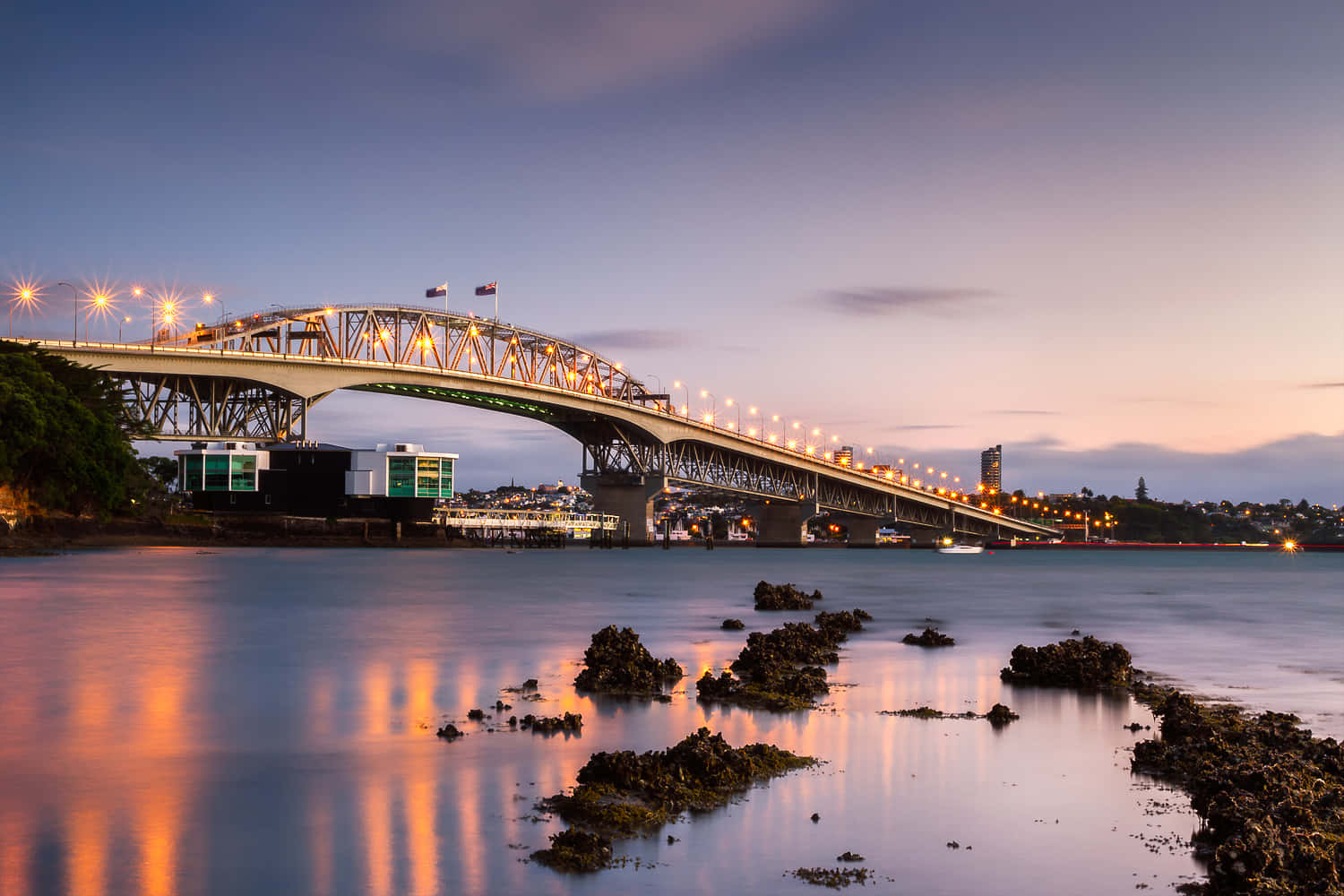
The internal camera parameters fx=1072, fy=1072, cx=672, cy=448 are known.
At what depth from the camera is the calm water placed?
7.94 m

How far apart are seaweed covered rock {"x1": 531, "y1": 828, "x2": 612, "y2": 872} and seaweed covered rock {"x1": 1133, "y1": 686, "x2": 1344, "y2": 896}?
4.42 metres

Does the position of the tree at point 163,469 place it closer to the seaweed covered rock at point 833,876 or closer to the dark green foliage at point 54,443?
the dark green foliage at point 54,443

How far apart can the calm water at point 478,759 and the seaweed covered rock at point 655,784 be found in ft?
0.94

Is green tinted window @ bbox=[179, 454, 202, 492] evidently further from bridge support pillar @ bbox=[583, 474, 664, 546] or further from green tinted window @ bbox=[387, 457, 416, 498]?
bridge support pillar @ bbox=[583, 474, 664, 546]

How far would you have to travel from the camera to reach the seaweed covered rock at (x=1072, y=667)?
18000 millimetres

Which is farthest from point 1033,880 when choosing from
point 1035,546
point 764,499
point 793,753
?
point 1035,546

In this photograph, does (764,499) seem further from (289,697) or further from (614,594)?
(289,697)

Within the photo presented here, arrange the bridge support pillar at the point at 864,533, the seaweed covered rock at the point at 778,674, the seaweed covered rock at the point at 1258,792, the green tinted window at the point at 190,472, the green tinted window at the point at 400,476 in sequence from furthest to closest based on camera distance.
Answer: the bridge support pillar at the point at 864,533, the green tinted window at the point at 400,476, the green tinted window at the point at 190,472, the seaweed covered rock at the point at 778,674, the seaweed covered rock at the point at 1258,792

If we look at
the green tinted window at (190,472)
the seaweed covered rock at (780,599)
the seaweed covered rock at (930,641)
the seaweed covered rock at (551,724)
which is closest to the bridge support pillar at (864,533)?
the green tinted window at (190,472)

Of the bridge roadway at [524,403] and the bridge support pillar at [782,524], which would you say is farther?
the bridge support pillar at [782,524]

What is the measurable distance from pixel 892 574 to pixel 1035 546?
13866 centimetres

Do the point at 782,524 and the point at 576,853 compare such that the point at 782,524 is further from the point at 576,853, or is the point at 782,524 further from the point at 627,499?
the point at 576,853

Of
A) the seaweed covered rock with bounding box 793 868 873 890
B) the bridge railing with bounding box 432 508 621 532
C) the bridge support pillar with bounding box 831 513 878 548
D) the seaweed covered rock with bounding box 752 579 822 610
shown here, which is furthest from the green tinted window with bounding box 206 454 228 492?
the seaweed covered rock with bounding box 793 868 873 890

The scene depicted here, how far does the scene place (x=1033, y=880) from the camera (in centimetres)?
791
